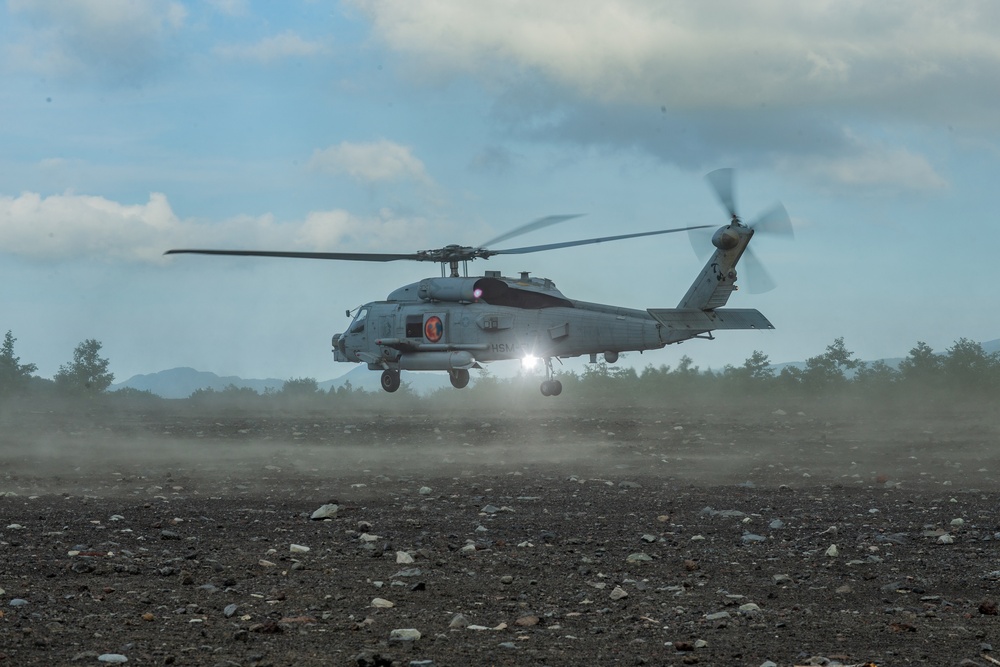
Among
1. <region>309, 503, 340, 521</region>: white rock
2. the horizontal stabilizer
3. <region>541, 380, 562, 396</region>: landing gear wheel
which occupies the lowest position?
<region>309, 503, 340, 521</region>: white rock

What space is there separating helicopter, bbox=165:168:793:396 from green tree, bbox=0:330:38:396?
19857mm

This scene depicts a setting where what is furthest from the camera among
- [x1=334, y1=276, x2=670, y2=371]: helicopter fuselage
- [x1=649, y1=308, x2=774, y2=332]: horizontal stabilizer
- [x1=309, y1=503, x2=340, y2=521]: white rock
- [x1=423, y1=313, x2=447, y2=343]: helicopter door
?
[x1=423, y1=313, x2=447, y2=343]: helicopter door

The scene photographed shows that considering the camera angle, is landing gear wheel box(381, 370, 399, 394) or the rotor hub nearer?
the rotor hub

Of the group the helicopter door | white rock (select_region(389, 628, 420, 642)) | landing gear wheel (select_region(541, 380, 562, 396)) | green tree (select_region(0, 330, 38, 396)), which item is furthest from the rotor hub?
green tree (select_region(0, 330, 38, 396))

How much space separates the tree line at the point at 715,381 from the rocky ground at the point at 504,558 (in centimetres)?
1213

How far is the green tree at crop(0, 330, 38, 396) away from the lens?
1610 inches

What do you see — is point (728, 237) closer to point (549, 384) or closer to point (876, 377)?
point (549, 384)

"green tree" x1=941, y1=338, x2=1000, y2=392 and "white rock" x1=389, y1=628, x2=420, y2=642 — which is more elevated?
"green tree" x1=941, y1=338, x2=1000, y2=392

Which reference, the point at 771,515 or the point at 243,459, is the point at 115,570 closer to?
the point at 771,515

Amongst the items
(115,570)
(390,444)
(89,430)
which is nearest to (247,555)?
(115,570)

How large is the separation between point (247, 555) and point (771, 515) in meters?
6.15

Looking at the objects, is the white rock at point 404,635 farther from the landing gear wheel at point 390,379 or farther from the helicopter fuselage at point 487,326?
the landing gear wheel at point 390,379

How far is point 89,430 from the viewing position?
27.6m

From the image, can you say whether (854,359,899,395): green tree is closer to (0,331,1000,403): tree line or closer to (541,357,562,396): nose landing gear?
(0,331,1000,403): tree line
